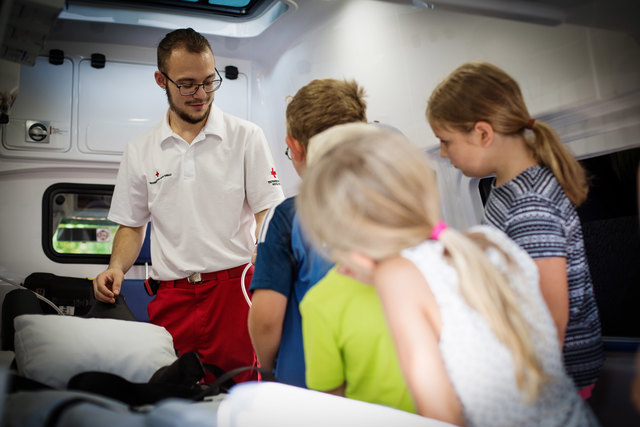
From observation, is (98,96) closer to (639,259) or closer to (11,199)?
(11,199)

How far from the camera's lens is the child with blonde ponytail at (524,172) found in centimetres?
107

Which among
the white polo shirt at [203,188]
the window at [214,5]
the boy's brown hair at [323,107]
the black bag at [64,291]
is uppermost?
the window at [214,5]

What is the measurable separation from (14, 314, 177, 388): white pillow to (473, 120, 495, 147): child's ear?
3.04ft

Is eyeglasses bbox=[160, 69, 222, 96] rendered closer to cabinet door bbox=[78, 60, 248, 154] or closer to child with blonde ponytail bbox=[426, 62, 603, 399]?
cabinet door bbox=[78, 60, 248, 154]

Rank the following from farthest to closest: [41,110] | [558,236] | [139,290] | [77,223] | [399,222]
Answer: [139,290] < [77,223] < [41,110] < [558,236] < [399,222]

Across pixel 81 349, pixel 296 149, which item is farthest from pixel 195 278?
pixel 296 149

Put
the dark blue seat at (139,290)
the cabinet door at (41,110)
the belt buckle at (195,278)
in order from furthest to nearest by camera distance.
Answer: the dark blue seat at (139,290) < the belt buckle at (195,278) < the cabinet door at (41,110)

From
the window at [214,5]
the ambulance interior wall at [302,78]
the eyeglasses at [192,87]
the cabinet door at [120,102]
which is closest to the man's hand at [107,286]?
the ambulance interior wall at [302,78]

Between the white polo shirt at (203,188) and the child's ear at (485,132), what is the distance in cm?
56

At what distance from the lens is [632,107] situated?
116cm

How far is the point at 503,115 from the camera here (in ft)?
3.60

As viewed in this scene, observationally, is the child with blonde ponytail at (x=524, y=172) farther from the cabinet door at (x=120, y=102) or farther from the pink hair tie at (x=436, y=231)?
the cabinet door at (x=120, y=102)

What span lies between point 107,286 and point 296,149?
73cm

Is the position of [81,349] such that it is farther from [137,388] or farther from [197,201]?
[197,201]
